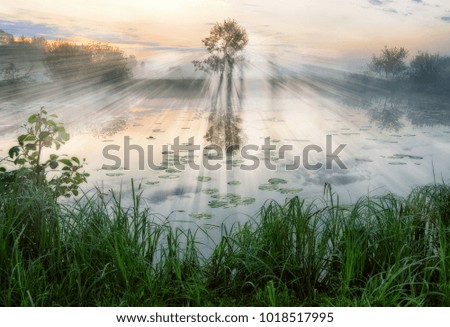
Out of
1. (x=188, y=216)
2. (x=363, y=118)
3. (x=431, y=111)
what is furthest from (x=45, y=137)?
(x=431, y=111)

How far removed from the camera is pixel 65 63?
640 cm

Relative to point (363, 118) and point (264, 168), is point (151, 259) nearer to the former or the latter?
point (264, 168)

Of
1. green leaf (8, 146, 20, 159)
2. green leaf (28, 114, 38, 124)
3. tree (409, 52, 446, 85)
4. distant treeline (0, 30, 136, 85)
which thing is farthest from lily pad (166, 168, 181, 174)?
tree (409, 52, 446, 85)

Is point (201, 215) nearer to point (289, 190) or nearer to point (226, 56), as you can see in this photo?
point (289, 190)

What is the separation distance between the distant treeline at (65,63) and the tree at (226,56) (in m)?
1.09

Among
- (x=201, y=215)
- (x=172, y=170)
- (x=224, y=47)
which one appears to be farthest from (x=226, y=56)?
(x=201, y=215)

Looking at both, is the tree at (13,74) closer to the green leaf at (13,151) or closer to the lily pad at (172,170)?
the lily pad at (172,170)

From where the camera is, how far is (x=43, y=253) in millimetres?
3008

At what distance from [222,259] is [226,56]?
10.0 ft

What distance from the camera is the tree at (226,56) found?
18.1 ft

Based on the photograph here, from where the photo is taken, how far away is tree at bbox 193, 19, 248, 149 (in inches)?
217

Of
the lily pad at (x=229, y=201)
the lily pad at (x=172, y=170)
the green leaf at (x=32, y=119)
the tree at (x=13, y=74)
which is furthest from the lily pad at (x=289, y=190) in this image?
the tree at (x=13, y=74)

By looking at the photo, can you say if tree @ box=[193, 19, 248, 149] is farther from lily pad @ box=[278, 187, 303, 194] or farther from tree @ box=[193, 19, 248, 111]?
lily pad @ box=[278, 187, 303, 194]
